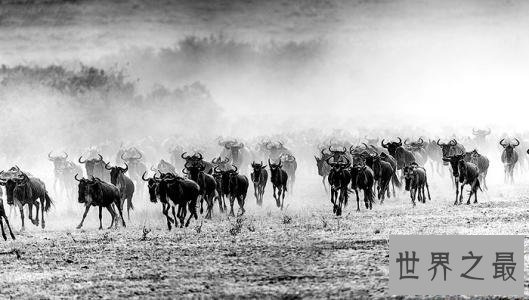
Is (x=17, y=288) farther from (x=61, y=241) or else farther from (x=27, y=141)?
(x=27, y=141)

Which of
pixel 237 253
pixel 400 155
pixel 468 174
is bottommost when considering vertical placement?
pixel 237 253

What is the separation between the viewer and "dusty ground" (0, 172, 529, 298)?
15.9 meters

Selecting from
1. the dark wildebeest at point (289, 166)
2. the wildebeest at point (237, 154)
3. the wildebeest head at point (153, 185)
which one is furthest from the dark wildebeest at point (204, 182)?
the wildebeest at point (237, 154)

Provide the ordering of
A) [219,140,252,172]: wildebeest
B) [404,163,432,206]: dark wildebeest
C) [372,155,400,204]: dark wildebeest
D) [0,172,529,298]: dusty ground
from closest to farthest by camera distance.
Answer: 1. [0,172,529,298]: dusty ground
2. [404,163,432,206]: dark wildebeest
3. [372,155,400,204]: dark wildebeest
4. [219,140,252,172]: wildebeest

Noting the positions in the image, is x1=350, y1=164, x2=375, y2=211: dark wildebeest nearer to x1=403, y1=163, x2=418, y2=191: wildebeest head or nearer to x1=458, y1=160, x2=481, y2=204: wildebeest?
x1=403, y1=163, x2=418, y2=191: wildebeest head

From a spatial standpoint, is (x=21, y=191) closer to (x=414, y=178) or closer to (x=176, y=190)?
(x=176, y=190)

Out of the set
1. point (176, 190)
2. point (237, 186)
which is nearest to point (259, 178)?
point (237, 186)

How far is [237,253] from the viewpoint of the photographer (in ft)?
63.9

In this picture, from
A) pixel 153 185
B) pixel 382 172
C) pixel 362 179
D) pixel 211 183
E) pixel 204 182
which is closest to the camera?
pixel 153 185

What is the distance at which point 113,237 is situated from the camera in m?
23.5

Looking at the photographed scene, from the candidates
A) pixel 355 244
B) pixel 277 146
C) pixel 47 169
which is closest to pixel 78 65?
pixel 47 169

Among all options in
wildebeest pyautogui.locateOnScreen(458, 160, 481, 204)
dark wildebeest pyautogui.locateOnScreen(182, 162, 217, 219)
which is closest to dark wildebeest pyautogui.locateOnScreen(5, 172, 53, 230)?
dark wildebeest pyautogui.locateOnScreen(182, 162, 217, 219)

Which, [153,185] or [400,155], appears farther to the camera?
[400,155]

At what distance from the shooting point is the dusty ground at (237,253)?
52.0 feet
